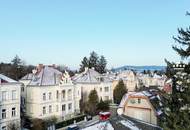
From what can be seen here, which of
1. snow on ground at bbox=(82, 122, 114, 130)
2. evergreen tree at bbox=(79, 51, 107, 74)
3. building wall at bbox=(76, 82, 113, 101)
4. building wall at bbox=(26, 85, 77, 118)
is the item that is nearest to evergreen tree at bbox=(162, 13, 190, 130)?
snow on ground at bbox=(82, 122, 114, 130)

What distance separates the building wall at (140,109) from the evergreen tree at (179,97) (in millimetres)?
19552

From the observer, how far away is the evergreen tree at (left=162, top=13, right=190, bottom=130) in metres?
16.4

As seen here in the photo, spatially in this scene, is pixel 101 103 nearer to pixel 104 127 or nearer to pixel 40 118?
pixel 40 118

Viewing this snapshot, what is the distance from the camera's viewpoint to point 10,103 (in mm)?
39750

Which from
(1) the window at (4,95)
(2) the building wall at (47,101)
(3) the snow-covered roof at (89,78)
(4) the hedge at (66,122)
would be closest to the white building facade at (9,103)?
(1) the window at (4,95)

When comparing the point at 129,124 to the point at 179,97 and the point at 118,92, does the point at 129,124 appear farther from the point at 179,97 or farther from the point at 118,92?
the point at 118,92

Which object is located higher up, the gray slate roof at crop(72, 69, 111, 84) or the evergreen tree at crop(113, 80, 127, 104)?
the gray slate roof at crop(72, 69, 111, 84)

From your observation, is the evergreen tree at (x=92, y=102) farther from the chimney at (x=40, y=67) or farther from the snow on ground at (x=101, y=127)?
the snow on ground at (x=101, y=127)

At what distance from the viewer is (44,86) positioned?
4684 centimetres

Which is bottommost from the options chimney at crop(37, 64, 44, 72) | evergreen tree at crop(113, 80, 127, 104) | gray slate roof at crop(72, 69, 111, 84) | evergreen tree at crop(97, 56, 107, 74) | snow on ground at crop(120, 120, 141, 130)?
snow on ground at crop(120, 120, 141, 130)

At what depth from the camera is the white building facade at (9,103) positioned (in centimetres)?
3850

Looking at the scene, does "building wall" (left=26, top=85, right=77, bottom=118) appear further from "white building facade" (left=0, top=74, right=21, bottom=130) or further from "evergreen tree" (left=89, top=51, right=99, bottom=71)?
"evergreen tree" (left=89, top=51, right=99, bottom=71)

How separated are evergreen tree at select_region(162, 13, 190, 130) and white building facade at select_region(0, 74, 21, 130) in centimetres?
2539

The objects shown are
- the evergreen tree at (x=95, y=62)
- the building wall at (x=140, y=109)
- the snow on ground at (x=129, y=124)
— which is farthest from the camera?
the evergreen tree at (x=95, y=62)
